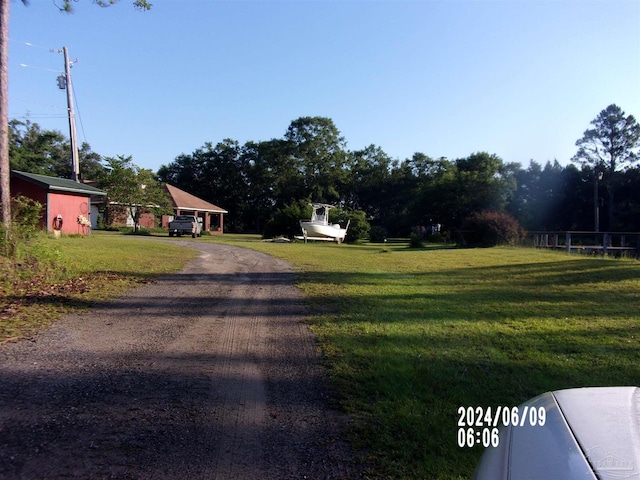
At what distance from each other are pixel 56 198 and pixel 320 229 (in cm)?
1518

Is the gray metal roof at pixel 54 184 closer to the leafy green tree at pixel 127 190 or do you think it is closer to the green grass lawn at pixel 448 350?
the leafy green tree at pixel 127 190

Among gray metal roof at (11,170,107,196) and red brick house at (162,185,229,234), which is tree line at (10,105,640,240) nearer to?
red brick house at (162,185,229,234)

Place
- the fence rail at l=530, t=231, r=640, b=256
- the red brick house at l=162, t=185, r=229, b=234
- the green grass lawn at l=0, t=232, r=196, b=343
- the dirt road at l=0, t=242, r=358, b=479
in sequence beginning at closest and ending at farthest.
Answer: the dirt road at l=0, t=242, r=358, b=479 → the green grass lawn at l=0, t=232, r=196, b=343 → the fence rail at l=530, t=231, r=640, b=256 → the red brick house at l=162, t=185, r=229, b=234

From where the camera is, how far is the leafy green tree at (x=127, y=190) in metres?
35.4

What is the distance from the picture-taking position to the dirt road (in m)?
2.70

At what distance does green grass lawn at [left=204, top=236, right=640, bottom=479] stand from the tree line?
31.8 m

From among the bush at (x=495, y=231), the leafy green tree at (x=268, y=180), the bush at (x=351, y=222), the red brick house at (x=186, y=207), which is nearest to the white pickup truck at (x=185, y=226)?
the bush at (x=351, y=222)

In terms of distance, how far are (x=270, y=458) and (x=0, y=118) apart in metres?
10.6

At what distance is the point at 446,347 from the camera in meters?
5.07

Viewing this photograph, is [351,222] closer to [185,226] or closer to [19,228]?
[185,226]

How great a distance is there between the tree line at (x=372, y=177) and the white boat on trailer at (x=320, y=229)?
11702mm
